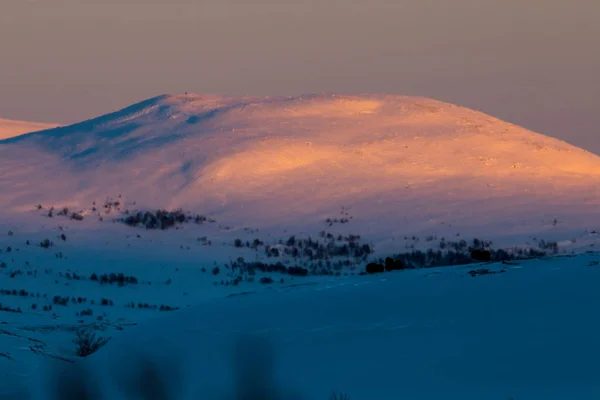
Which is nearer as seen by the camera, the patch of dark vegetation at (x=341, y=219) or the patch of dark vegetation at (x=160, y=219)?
the patch of dark vegetation at (x=160, y=219)

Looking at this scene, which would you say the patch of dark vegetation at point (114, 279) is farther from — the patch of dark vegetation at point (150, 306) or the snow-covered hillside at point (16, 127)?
the snow-covered hillside at point (16, 127)

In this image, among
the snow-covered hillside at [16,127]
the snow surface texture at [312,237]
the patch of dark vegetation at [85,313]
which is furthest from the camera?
the snow-covered hillside at [16,127]

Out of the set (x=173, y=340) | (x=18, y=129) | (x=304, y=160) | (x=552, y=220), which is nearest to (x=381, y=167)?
(x=304, y=160)

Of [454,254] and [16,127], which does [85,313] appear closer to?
[454,254]

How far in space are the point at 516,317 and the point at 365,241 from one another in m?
20.4

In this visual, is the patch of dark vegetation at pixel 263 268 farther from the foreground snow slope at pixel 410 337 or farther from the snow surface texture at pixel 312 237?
the foreground snow slope at pixel 410 337

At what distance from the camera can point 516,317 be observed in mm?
8648

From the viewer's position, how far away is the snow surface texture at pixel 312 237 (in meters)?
8.17

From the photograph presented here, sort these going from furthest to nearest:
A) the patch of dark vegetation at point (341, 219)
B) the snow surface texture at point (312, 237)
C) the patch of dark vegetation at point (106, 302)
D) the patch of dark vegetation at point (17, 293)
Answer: the patch of dark vegetation at point (341, 219) → the patch of dark vegetation at point (17, 293) → the patch of dark vegetation at point (106, 302) → the snow surface texture at point (312, 237)

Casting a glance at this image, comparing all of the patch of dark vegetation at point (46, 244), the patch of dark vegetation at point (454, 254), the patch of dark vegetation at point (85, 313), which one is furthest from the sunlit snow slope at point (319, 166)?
the patch of dark vegetation at point (85, 313)

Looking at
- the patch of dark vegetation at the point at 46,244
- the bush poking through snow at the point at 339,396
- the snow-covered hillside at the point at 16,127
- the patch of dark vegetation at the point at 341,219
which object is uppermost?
the snow-covered hillside at the point at 16,127

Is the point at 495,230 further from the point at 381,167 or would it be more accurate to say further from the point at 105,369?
the point at 105,369

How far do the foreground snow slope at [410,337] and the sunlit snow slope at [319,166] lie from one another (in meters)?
18.5

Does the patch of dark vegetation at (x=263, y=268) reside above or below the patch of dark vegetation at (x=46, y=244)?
below
